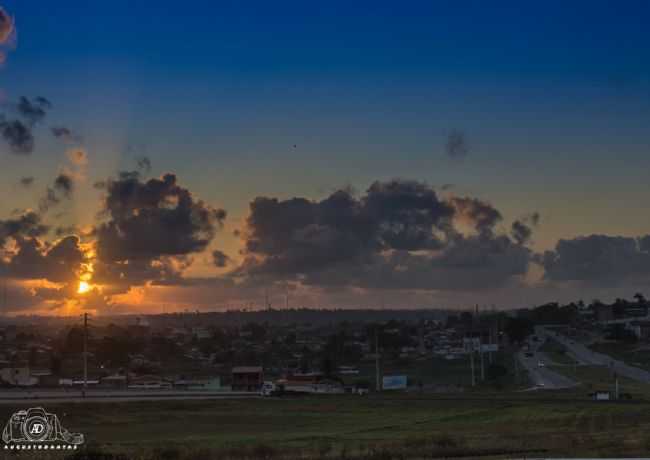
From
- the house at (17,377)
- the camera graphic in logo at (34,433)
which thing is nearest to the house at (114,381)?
the house at (17,377)

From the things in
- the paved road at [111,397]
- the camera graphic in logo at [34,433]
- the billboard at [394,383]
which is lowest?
the billboard at [394,383]

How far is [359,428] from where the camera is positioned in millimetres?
69812

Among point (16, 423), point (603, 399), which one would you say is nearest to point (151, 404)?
point (16, 423)

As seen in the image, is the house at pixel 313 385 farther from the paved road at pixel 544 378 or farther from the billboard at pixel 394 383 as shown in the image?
the paved road at pixel 544 378

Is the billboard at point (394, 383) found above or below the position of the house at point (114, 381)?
below

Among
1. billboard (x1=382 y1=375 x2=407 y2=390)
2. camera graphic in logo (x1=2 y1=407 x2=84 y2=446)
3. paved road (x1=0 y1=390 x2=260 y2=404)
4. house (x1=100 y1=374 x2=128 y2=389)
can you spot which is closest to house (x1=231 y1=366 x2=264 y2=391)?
house (x1=100 y1=374 x2=128 y2=389)

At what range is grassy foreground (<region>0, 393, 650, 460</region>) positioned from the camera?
44.8 metres

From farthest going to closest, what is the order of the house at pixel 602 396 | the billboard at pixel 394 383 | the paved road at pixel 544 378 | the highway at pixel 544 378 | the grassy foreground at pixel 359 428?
the billboard at pixel 394 383 → the paved road at pixel 544 378 → the highway at pixel 544 378 → the house at pixel 602 396 → the grassy foreground at pixel 359 428

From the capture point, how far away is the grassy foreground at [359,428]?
44.8 metres

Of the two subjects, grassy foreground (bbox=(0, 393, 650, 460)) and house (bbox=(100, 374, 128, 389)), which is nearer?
grassy foreground (bbox=(0, 393, 650, 460))

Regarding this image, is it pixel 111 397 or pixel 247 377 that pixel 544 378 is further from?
pixel 111 397

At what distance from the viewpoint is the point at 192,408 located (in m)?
90.6

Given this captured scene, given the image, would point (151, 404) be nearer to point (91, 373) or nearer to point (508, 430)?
point (508, 430)

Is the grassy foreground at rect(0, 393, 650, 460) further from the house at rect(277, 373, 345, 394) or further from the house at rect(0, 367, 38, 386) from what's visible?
the house at rect(0, 367, 38, 386)
